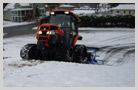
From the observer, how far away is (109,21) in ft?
91.7

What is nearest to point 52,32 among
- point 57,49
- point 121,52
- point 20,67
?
point 57,49

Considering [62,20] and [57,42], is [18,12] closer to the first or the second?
[62,20]

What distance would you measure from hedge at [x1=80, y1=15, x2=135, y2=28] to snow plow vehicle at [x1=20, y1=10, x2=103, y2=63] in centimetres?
1907

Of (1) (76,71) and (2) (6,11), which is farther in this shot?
(2) (6,11)

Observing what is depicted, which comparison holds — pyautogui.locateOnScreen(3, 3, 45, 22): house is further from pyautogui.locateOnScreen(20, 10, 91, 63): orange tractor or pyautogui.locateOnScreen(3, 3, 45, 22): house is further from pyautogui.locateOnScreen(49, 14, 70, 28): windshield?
pyautogui.locateOnScreen(20, 10, 91, 63): orange tractor

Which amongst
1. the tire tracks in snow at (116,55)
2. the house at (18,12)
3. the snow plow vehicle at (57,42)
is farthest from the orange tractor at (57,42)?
the house at (18,12)

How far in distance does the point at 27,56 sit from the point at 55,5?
5347cm

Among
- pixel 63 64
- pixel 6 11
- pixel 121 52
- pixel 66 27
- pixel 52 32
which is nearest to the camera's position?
pixel 63 64

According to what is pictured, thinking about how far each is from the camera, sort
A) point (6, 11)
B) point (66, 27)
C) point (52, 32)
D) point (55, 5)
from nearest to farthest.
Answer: point (52, 32), point (66, 27), point (6, 11), point (55, 5)

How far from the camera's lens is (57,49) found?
27.3 feet

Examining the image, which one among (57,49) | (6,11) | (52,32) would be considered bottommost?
(57,49)

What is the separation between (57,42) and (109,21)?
21.2 meters

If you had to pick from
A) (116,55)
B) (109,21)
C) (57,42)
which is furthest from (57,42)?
(109,21)

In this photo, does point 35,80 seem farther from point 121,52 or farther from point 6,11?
point 6,11
